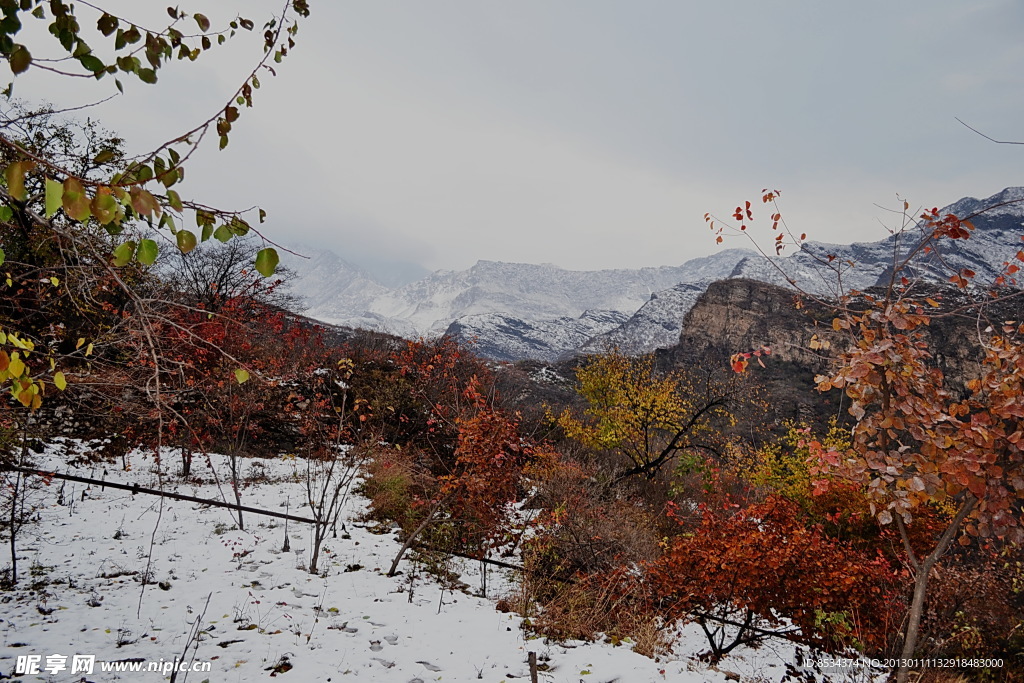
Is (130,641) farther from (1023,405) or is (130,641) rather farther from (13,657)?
(1023,405)

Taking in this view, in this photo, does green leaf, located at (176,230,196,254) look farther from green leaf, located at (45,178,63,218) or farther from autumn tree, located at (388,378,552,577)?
autumn tree, located at (388,378,552,577)

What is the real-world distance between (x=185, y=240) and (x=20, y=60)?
692mm

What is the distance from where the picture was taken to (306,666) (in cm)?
429

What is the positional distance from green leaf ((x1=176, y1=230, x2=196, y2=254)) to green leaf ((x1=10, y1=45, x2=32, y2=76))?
0.65 m

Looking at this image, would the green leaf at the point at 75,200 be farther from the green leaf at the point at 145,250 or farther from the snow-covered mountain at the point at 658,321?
the snow-covered mountain at the point at 658,321

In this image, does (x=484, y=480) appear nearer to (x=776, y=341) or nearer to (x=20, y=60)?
(x=20, y=60)

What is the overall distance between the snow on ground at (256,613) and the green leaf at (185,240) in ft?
13.9

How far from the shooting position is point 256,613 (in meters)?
5.32

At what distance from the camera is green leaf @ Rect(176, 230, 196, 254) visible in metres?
1.34

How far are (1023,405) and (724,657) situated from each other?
5573 millimetres

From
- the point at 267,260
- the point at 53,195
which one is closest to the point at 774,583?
the point at 267,260

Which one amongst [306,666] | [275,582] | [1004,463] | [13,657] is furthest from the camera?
[275,582]

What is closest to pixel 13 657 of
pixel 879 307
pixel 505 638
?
pixel 505 638

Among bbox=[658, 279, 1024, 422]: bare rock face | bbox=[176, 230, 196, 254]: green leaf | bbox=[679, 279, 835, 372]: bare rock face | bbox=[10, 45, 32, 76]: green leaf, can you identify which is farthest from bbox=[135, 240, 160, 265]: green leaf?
bbox=[679, 279, 835, 372]: bare rock face
